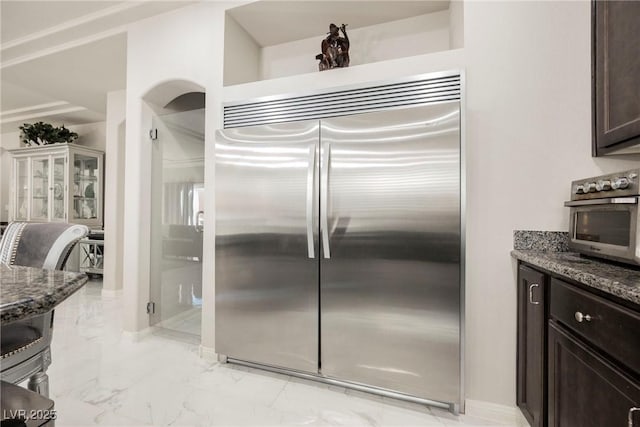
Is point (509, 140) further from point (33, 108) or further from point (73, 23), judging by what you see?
point (33, 108)

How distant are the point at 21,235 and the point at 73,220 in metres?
3.84

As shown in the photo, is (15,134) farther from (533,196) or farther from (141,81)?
(533,196)

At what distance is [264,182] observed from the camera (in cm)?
198

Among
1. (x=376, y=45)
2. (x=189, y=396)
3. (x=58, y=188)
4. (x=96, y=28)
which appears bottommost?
(x=189, y=396)

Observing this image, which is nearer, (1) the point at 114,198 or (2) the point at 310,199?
(2) the point at 310,199

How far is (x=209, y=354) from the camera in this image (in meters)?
2.28

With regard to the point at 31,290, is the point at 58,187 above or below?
above

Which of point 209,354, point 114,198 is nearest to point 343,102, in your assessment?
point 209,354

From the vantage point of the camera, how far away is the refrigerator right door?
159 centimetres

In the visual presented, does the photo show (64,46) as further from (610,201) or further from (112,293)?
(610,201)

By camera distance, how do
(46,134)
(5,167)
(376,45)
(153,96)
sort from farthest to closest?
(5,167), (46,134), (153,96), (376,45)

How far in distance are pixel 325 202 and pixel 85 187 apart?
4687mm

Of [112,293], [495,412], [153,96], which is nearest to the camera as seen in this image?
[495,412]

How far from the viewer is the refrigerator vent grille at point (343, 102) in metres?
1.69
